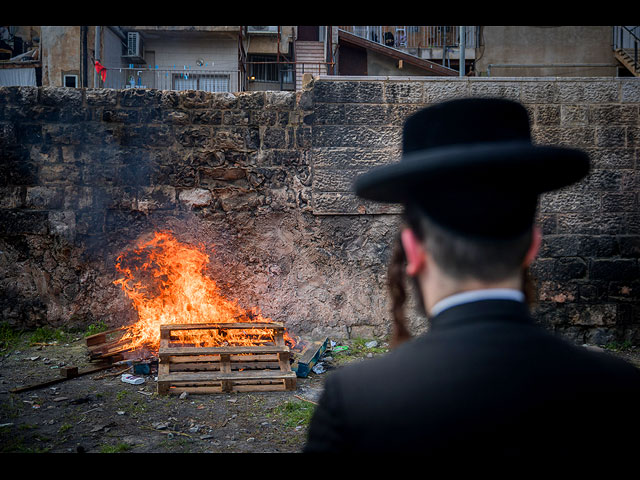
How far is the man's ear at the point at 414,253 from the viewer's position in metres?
1.12

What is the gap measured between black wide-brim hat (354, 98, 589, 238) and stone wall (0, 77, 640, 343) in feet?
16.3

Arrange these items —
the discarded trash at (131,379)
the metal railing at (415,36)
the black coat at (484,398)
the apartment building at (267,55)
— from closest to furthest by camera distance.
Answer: the black coat at (484,398) < the discarded trash at (131,379) < the apartment building at (267,55) < the metal railing at (415,36)

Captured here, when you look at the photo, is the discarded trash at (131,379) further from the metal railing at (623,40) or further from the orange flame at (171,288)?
the metal railing at (623,40)

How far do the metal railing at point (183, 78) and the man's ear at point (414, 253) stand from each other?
16.7 meters

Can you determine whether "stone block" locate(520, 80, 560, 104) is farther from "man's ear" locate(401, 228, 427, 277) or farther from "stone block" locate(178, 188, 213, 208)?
"man's ear" locate(401, 228, 427, 277)

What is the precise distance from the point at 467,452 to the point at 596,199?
6.09 m

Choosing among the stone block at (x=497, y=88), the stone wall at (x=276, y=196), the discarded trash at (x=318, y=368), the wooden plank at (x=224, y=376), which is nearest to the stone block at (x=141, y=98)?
the stone wall at (x=276, y=196)

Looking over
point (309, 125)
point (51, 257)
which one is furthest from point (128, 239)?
point (309, 125)

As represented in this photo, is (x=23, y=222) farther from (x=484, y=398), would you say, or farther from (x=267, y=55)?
(x=267, y=55)

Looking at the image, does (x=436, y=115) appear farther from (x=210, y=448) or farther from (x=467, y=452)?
(x=210, y=448)

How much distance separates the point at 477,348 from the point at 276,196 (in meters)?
5.32

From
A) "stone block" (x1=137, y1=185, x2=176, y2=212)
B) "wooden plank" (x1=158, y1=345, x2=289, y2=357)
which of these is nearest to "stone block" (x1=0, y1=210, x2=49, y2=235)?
"stone block" (x1=137, y1=185, x2=176, y2=212)

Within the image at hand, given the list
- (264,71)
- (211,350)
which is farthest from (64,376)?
(264,71)

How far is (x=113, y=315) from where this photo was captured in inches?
249
